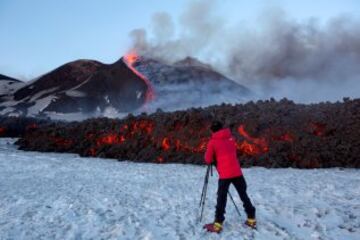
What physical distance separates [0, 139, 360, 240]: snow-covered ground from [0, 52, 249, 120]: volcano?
1769 inches

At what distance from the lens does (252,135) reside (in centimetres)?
2075

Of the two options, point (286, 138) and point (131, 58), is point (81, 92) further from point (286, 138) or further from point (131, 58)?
point (286, 138)

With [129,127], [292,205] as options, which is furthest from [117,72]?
[292,205]

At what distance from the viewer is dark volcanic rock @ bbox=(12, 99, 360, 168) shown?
19.1 metres

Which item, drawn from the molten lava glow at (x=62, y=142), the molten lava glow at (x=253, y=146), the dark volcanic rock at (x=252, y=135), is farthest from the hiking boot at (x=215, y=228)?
the molten lava glow at (x=62, y=142)

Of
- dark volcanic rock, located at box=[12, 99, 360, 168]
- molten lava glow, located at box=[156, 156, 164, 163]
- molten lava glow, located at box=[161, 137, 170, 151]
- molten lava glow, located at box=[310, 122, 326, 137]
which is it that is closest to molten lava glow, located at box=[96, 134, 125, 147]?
dark volcanic rock, located at box=[12, 99, 360, 168]

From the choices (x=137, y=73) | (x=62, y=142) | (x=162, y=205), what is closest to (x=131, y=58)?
(x=137, y=73)

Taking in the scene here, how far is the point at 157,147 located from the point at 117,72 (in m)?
58.9

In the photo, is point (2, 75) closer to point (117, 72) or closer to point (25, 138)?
point (117, 72)

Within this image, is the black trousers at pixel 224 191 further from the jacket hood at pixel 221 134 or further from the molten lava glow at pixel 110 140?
the molten lava glow at pixel 110 140

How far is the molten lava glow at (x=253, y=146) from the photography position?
20.1 metres

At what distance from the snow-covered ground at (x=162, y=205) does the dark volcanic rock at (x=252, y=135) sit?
1167 millimetres

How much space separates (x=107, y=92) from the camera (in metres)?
76.1

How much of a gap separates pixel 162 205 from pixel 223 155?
345cm
